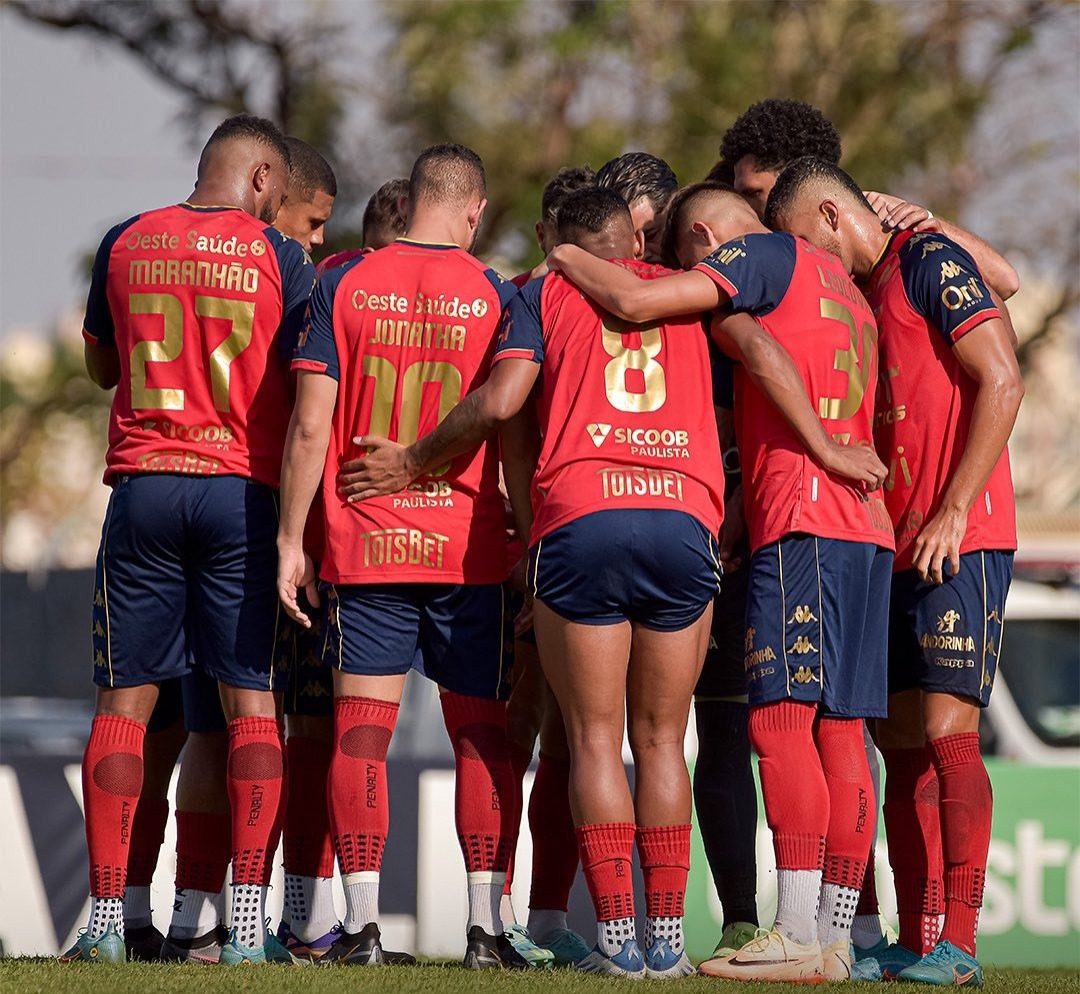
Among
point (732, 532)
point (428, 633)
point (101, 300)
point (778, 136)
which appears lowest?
point (428, 633)

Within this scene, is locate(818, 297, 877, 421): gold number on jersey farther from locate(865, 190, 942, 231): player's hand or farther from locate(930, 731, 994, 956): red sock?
locate(930, 731, 994, 956): red sock

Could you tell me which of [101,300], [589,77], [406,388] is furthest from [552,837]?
[589,77]

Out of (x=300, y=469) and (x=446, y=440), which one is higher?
(x=446, y=440)

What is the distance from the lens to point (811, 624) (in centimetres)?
521

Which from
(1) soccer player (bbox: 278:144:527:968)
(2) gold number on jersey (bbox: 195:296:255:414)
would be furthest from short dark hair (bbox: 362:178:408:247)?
(2) gold number on jersey (bbox: 195:296:255:414)

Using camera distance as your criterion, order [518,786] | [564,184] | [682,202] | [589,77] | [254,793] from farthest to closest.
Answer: [589,77], [564,184], [682,202], [518,786], [254,793]

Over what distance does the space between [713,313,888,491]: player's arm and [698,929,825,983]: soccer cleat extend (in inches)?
57.6

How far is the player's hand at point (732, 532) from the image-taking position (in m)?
5.80

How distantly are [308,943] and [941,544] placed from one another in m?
2.59

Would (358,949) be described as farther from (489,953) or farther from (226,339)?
(226,339)

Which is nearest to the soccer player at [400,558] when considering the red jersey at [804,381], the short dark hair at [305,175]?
the red jersey at [804,381]

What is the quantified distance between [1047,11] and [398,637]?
15560mm

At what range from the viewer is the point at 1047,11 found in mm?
18516

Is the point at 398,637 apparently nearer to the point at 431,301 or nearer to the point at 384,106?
the point at 431,301
